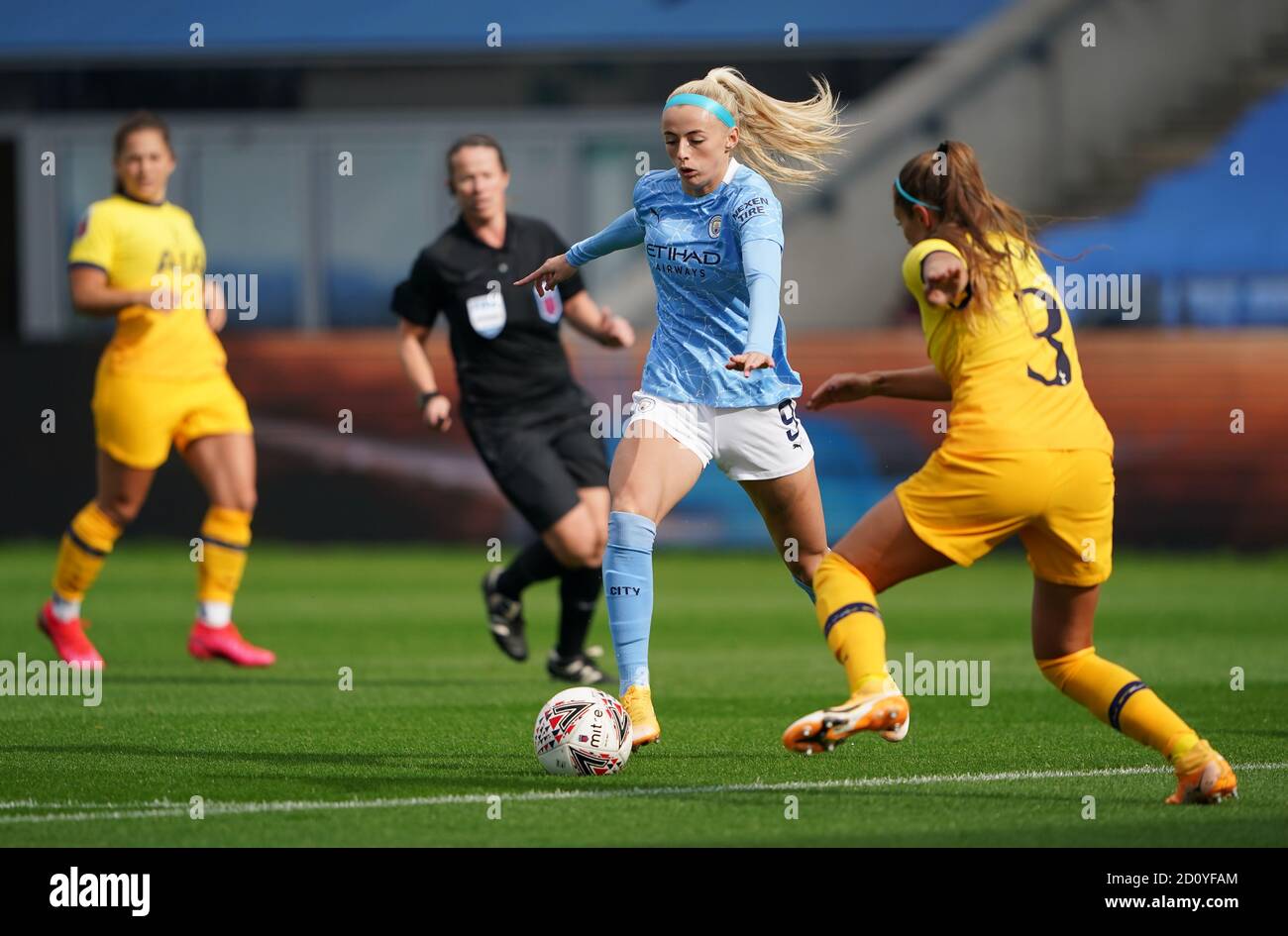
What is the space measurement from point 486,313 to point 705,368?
263 centimetres

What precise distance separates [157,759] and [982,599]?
26.9 feet

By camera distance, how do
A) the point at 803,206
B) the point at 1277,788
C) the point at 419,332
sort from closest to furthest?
the point at 1277,788 < the point at 419,332 < the point at 803,206

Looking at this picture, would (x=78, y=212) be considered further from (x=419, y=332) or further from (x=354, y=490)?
(x=419, y=332)

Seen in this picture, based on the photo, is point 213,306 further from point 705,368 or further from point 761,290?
point 761,290

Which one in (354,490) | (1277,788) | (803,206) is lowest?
(1277,788)

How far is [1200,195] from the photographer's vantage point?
67.3 feet

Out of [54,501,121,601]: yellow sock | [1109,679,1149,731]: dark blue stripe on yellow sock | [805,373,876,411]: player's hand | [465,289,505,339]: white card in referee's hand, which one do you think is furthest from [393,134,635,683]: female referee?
[1109,679,1149,731]: dark blue stripe on yellow sock

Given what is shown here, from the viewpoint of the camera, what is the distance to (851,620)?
17.7 feet

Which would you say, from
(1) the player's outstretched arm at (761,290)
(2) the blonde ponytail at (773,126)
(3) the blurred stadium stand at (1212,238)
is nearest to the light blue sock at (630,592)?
(1) the player's outstretched arm at (761,290)

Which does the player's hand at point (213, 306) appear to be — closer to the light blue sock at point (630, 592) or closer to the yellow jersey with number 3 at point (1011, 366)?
the light blue sock at point (630, 592)

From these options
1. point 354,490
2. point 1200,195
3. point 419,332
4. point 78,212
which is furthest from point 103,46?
point 419,332

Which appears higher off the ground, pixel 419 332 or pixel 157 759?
pixel 419 332

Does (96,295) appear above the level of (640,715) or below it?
above

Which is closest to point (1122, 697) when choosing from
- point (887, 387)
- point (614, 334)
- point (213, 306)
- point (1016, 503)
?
point (1016, 503)
